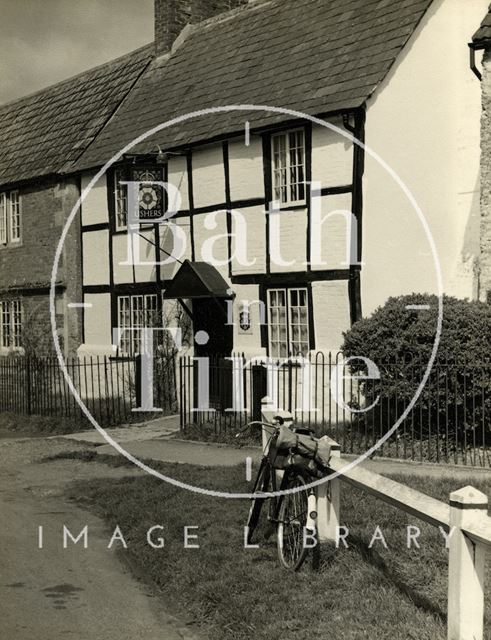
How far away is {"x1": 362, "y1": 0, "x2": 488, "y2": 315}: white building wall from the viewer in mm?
14938

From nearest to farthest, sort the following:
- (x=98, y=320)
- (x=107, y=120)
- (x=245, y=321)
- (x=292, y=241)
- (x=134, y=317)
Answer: (x=292, y=241)
(x=245, y=321)
(x=134, y=317)
(x=98, y=320)
(x=107, y=120)

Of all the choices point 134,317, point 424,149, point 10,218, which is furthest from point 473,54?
point 10,218

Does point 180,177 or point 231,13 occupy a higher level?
point 231,13

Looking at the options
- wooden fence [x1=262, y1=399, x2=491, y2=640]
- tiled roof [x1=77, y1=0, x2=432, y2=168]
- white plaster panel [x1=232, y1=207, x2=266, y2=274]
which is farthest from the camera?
white plaster panel [x1=232, y1=207, x2=266, y2=274]

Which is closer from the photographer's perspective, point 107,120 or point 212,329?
point 212,329

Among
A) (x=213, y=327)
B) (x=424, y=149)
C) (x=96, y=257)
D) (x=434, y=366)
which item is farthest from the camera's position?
(x=96, y=257)

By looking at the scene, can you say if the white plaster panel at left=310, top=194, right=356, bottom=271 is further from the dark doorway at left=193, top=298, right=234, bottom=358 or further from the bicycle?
the bicycle

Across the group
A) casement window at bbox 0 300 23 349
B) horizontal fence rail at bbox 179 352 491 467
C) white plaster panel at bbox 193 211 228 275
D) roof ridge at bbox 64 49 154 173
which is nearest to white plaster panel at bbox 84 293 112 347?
casement window at bbox 0 300 23 349

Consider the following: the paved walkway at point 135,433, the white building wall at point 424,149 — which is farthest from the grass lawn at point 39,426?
the white building wall at point 424,149

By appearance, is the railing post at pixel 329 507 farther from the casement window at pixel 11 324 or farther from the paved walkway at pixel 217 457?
the casement window at pixel 11 324

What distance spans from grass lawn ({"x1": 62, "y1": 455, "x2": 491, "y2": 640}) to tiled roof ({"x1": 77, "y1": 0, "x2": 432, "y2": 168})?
9149 millimetres

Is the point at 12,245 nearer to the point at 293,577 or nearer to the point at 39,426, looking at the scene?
the point at 39,426

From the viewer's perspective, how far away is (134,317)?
20.6 metres

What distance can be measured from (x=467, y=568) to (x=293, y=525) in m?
2.35
